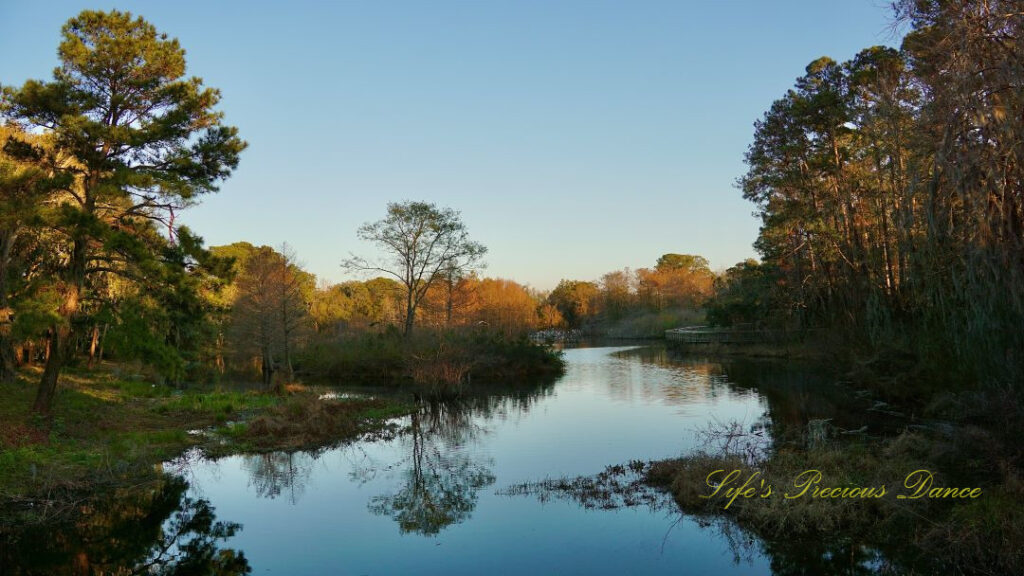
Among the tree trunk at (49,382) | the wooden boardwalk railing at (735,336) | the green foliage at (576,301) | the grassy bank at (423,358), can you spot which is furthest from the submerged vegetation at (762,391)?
the green foliage at (576,301)

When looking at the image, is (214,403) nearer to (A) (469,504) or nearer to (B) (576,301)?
(A) (469,504)

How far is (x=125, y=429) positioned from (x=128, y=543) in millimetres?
8590

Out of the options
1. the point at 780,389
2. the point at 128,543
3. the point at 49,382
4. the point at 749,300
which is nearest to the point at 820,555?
the point at 128,543

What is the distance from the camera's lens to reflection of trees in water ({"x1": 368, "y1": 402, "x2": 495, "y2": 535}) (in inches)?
453

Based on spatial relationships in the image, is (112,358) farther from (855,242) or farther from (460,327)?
(855,242)

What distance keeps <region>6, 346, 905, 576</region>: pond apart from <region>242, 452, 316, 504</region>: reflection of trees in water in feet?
0.18

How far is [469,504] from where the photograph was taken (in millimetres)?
12203

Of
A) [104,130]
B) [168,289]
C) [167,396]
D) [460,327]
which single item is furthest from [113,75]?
[460,327]

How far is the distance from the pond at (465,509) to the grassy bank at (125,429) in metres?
1.07

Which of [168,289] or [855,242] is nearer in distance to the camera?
[168,289]

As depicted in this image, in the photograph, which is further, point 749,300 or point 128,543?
point 749,300

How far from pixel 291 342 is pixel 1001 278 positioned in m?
36.6

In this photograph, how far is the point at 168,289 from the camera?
51.9 ft

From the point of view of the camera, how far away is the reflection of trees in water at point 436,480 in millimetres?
11500
